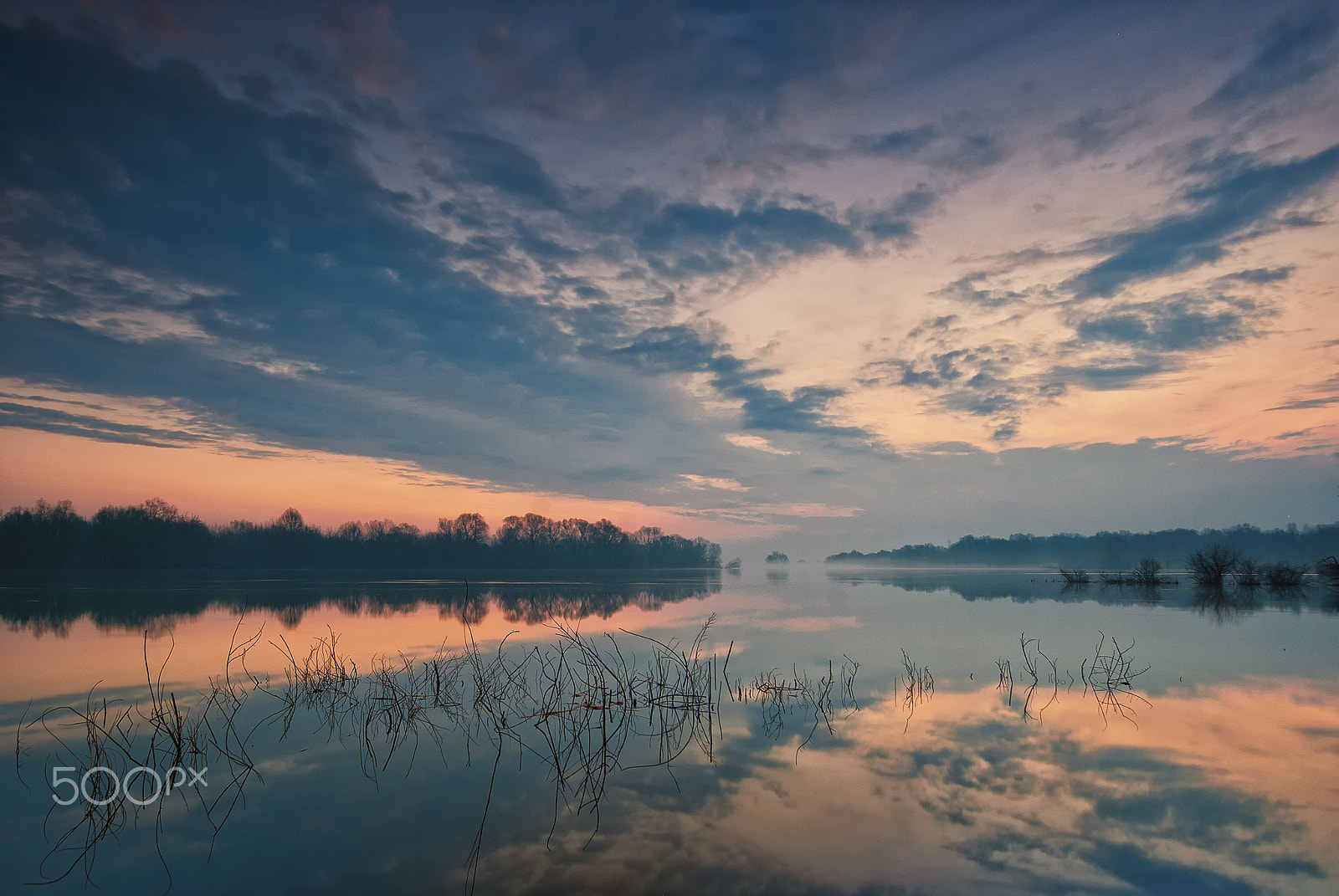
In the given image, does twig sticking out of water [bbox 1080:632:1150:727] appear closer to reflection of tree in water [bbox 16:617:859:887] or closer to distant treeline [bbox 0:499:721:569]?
reflection of tree in water [bbox 16:617:859:887]

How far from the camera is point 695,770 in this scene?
7621 millimetres

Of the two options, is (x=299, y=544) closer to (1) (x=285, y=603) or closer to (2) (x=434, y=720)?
(1) (x=285, y=603)

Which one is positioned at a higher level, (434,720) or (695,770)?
(695,770)

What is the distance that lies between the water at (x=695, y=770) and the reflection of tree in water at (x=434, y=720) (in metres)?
0.06

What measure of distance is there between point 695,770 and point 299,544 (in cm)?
11122

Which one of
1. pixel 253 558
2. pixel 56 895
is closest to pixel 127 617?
pixel 56 895

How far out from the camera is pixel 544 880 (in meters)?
5.01

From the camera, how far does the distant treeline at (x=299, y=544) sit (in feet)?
267

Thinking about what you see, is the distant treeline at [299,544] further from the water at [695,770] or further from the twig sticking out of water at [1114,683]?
the twig sticking out of water at [1114,683]

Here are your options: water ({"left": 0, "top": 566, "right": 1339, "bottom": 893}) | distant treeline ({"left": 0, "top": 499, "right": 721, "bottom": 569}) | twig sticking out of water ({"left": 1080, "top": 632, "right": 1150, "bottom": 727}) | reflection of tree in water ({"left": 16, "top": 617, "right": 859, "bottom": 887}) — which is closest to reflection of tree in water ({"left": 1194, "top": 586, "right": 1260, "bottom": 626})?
water ({"left": 0, "top": 566, "right": 1339, "bottom": 893})

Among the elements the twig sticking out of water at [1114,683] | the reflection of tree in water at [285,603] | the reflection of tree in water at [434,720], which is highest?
the twig sticking out of water at [1114,683]

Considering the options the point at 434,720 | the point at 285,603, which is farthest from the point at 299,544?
the point at 434,720

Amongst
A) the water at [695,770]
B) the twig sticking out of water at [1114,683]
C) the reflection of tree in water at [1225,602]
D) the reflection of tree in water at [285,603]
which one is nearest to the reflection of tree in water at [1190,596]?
the reflection of tree in water at [1225,602]

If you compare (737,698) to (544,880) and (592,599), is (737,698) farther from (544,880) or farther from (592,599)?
(592,599)
